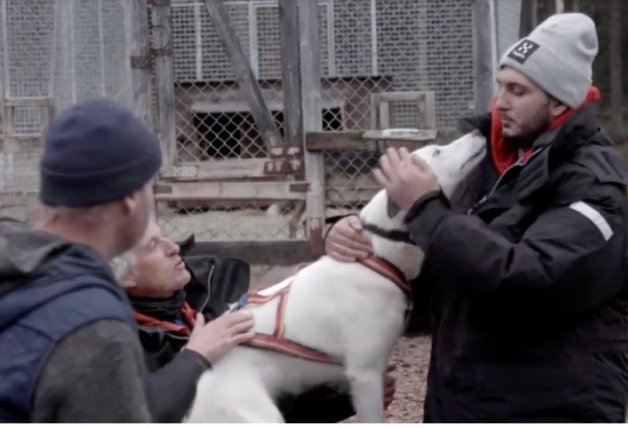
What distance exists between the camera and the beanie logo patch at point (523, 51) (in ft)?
11.8

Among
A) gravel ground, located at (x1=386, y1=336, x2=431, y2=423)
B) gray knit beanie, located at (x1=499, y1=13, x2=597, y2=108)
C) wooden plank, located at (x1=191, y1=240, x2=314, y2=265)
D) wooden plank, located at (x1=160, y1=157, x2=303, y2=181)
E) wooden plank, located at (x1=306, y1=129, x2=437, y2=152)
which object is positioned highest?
gray knit beanie, located at (x1=499, y1=13, x2=597, y2=108)

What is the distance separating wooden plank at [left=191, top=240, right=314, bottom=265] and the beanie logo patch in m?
4.16

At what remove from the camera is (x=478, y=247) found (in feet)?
10.9

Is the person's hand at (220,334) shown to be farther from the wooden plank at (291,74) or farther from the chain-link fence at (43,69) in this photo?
the chain-link fence at (43,69)

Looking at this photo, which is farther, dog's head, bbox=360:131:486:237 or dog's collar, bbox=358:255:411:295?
dog's collar, bbox=358:255:411:295

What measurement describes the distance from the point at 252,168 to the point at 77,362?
5624 mm

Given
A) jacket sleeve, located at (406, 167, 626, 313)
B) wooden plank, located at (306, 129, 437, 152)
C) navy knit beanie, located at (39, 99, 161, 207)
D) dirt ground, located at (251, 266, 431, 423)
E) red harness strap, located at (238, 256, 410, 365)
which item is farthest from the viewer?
wooden plank, located at (306, 129, 437, 152)

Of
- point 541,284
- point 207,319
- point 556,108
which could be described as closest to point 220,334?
point 207,319

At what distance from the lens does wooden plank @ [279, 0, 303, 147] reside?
776 centimetres

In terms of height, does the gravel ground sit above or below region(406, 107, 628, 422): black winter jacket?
below

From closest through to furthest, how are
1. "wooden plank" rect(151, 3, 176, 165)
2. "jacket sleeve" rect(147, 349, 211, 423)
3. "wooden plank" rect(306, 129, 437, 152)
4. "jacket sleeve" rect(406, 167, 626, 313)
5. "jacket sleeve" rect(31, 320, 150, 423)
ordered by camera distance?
"jacket sleeve" rect(31, 320, 150, 423), "jacket sleeve" rect(147, 349, 211, 423), "jacket sleeve" rect(406, 167, 626, 313), "wooden plank" rect(306, 129, 437, 152), "wooden plank" rect(151, 3, 176, 165)

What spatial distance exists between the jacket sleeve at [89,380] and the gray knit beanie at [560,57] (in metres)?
1.63

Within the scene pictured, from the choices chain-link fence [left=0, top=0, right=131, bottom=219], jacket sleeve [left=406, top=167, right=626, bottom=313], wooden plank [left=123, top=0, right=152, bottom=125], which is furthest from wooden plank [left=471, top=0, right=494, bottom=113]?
jacket sleeve [left=406, top=167, right=626, bottom=313]

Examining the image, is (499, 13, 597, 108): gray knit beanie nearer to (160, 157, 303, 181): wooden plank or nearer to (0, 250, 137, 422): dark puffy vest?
(0, 250, 137, 422): dark puffy vest
